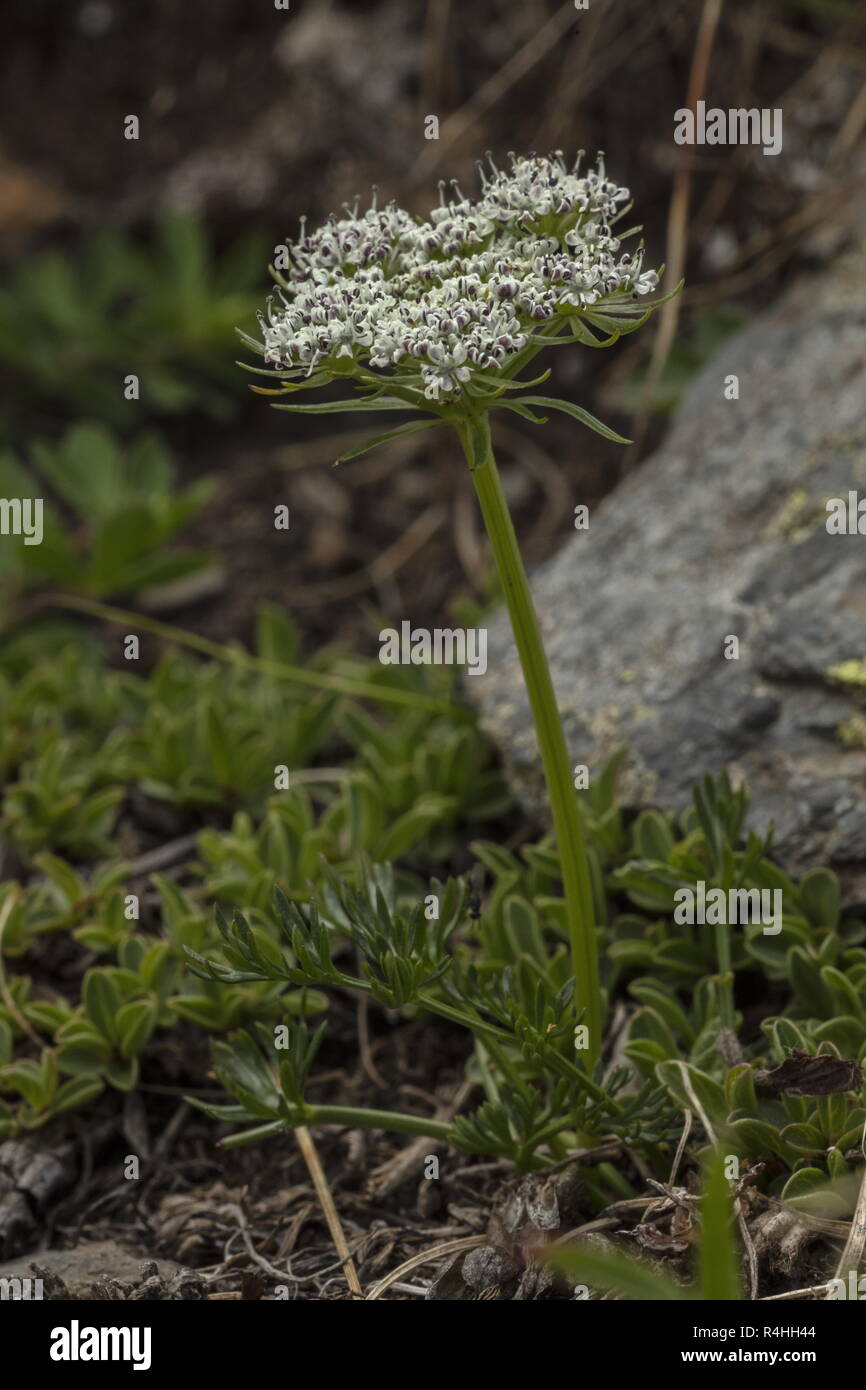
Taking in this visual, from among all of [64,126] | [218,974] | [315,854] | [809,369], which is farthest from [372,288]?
[64,126]

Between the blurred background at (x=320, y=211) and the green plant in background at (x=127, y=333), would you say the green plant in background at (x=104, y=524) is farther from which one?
the green plant in background at (x=127, y=333)

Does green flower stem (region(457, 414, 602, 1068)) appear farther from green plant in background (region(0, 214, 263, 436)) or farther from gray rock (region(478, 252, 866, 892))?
green plant in background (region(0, 214, 263, 436))

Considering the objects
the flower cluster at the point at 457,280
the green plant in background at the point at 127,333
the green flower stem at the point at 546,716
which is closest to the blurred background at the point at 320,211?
the green plant in background at the point at 127,333

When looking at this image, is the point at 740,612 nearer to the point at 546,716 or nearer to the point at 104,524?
the point at 546,716

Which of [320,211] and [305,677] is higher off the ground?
[320,211]

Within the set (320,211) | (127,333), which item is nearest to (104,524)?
(127,333)

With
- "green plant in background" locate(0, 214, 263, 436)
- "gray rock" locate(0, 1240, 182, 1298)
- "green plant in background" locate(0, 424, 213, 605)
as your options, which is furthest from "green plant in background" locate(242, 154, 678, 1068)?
"green plant in background" locate(0, 214, 263, 436)
